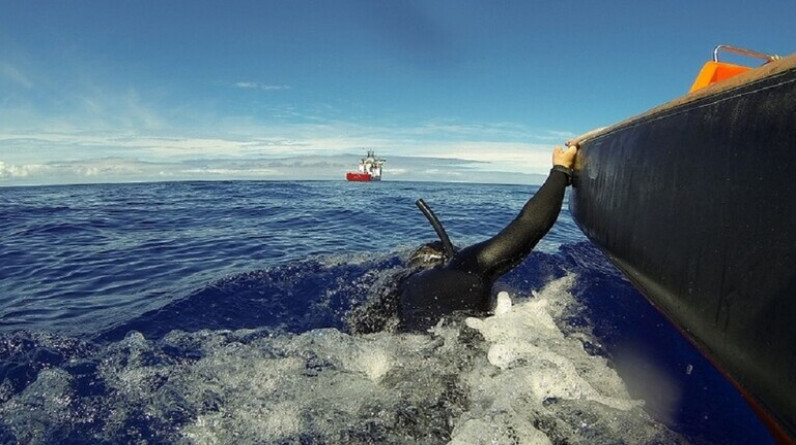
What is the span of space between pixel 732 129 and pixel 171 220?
48.1ft

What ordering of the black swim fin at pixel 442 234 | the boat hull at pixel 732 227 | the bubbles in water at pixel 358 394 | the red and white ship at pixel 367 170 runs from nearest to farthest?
1. the boat hull at pixel 732 227
2. the bubbles in water at pixel 358 394
3. the black swim fin at pixel 442 234
4. the red and white ship at pixel 367 170

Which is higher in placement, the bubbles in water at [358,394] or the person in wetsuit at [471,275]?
the person in wetsuit at [471,275]

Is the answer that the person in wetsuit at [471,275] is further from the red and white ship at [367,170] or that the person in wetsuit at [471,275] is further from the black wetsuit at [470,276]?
the red and white ship at [367,170]

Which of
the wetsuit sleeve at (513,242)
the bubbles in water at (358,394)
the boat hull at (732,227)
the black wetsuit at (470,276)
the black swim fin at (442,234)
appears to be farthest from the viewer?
the black swim fin at (442,234)

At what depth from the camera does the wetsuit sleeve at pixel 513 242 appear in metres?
3.40

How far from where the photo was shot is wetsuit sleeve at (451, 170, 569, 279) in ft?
11.1

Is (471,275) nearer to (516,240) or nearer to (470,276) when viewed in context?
(470,276)

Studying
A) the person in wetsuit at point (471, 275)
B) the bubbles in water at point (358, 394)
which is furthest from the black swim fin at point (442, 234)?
the bubbles in water at point (358, 394)

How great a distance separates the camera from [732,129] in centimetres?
178

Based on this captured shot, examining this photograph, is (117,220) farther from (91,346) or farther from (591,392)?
Answer: (591,392)

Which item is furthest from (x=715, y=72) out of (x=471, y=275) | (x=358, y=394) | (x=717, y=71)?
(x=358, y=394)

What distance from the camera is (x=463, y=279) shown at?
10.9 ft

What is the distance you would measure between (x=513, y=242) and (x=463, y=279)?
52cm

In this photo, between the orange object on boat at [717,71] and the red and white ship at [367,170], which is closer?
the orange object on boat at [717,71]
